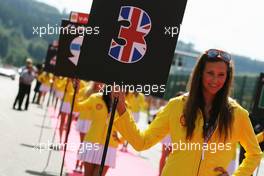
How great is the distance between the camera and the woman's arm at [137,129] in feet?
15.3

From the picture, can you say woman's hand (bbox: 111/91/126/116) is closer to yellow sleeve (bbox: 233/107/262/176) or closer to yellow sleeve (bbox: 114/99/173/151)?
yellow sleeve (bbox: 114/99/173/151)

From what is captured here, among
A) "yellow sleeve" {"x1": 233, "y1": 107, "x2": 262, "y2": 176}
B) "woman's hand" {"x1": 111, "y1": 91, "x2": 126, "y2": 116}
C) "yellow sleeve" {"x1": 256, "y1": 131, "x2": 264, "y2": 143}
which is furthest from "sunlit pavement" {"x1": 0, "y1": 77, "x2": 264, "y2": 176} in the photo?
"yellow sleeve" {"x1": 233, "y1": 107, "x2": 262, "y2": 176}

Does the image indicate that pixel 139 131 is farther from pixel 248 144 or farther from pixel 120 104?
pixel 248 144

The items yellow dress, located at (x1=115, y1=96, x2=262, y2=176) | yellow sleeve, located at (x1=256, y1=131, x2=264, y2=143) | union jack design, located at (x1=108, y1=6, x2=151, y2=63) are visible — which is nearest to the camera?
yellow dress, located at (x1=115, y1=96, x2=262, y2=176)

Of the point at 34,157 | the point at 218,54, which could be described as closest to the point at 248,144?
the point at 218,54

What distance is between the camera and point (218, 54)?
459 centimetres

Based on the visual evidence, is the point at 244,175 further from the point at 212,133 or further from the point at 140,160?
the point at 140,160

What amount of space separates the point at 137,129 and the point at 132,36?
2.80 ft

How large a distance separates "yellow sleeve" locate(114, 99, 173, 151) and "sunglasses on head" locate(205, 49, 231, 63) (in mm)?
405

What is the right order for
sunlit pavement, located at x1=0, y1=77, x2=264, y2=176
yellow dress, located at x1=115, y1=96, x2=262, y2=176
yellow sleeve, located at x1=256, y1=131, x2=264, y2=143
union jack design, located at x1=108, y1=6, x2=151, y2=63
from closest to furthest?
yellow dress, located at x1=115, y1=96, x2=262, y2=176, union jack design, located at x1=108, y1=6, x2=151, y2=63, yellow sleeve, located at x1=256, y1=131, x2=264, y2=143, sunlit pavement, located at x1=0, y1=77, x2=264, y2=176

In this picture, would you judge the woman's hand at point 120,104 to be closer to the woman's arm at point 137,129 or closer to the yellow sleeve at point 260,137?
the woman's arm at point 137,129

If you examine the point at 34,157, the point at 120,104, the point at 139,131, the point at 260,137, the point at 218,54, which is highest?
the point at 218,54

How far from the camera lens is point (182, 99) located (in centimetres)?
476

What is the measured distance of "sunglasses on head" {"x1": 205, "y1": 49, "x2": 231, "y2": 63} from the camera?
4.59 metres
